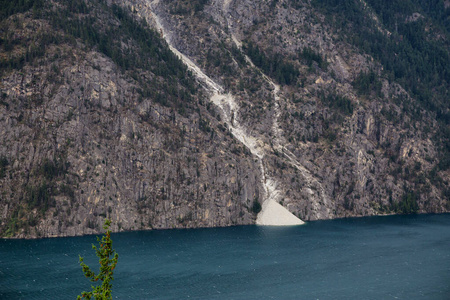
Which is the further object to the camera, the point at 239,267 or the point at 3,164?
the point at 3,164

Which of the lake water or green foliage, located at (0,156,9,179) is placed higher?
green foliage, located at (0,156,9,179)

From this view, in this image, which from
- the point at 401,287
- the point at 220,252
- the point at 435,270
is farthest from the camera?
the point at 220,252

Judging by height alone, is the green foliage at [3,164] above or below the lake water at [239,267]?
above

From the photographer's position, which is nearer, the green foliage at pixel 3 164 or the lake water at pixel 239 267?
the lake water at pixel 239 267

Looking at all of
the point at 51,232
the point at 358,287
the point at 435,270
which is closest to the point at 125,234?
the point at 51,232

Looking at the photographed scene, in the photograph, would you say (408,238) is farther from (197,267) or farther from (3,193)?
(3,193)

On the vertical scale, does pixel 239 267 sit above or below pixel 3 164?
below

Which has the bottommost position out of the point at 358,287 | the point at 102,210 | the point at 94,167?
the point at 358,287

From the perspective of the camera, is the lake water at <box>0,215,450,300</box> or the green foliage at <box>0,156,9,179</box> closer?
A: the lake water at <box>0,215,450,300</box>
